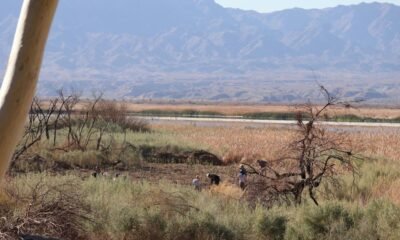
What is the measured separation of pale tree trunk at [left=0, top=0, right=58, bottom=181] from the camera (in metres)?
3.53

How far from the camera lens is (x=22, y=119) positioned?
11.6ft

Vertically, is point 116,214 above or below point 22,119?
below

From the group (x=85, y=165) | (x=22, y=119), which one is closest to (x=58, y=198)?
(x=22, y=119)

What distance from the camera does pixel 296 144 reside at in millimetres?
13969

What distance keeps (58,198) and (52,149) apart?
17.3m

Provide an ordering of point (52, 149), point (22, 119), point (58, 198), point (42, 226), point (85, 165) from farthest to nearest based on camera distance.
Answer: point (52, 149) < point (85, 165) < point (58, 198) < point (42, 226) < point (22, 119)

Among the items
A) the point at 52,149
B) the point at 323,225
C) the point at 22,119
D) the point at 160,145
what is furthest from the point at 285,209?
the point at 160,145

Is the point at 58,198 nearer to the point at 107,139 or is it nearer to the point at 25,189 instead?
the point at 25,189

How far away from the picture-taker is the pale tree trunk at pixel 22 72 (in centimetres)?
353

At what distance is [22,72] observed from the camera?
360 cm

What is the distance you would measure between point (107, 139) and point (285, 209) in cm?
2149

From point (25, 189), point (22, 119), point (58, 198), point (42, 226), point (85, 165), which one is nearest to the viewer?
point (22, 119)

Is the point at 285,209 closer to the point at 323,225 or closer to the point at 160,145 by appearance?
the point at 323,225

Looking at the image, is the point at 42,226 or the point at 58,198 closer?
the point at 42,226
